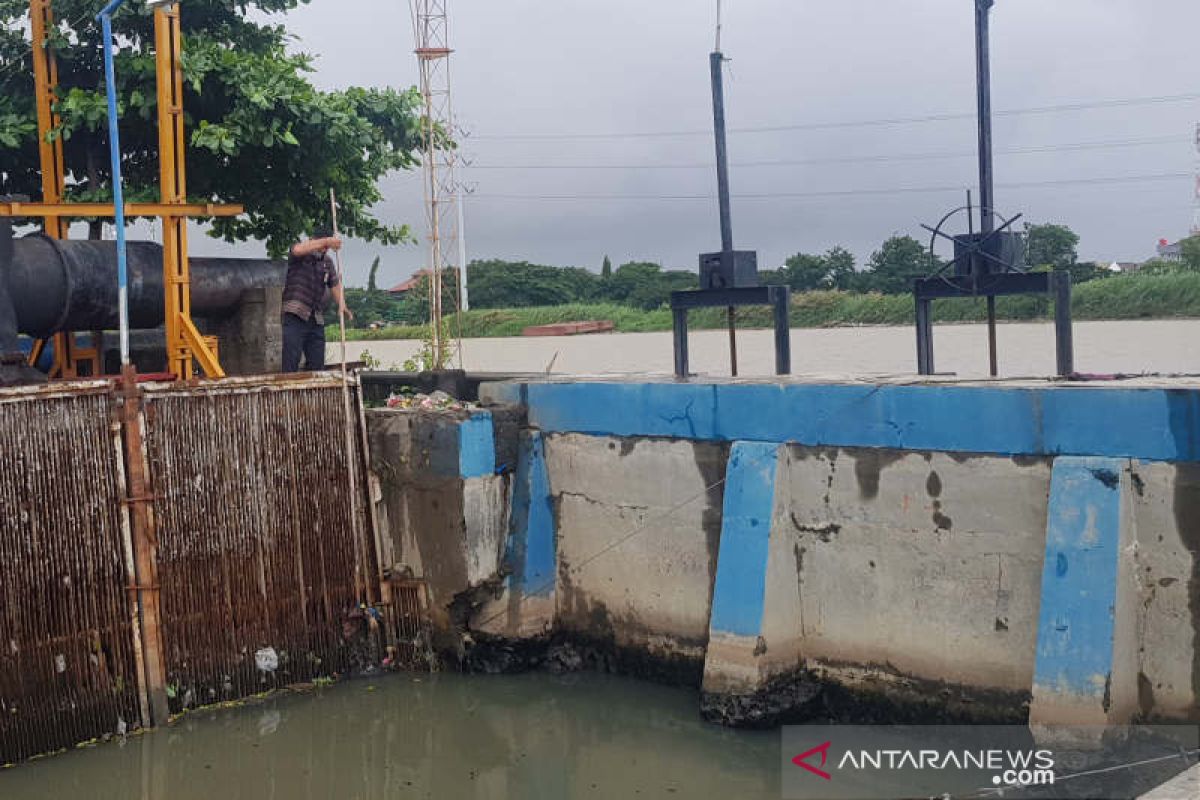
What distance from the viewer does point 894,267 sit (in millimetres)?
28781

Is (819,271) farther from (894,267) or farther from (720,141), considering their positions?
→ (720,141)

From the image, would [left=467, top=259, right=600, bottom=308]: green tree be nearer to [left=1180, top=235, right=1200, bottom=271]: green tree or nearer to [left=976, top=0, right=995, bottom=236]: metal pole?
[left=1180, top=235, right=1200, bottom=271]: green tree

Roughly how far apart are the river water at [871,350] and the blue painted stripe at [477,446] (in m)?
6.97

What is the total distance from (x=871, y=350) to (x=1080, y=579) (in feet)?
52.2

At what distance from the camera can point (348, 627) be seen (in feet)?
31.0

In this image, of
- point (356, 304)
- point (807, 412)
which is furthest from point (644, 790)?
point (356, 304)

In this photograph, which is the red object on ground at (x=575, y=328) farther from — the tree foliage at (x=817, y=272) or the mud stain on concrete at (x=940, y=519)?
the mud stain on concrete at (x=940, y=519)

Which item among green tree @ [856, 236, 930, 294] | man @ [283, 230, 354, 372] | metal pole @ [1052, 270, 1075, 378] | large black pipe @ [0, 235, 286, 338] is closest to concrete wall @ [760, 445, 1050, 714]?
metal pole @ [1052, 270, 1075, 378]

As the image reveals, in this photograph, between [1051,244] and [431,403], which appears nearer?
[431,403]

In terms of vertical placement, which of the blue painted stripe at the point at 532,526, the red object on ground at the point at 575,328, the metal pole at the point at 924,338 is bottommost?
the blue painted stripe at the point at 532,526

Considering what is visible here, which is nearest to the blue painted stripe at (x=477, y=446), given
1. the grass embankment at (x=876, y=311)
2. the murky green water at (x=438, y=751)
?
the murky green water at (x=438, y=751)

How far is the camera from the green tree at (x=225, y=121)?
11.7 metres

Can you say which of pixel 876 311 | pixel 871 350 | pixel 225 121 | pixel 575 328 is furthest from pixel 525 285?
pixel 225 121

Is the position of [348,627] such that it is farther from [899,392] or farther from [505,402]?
[899,392]
